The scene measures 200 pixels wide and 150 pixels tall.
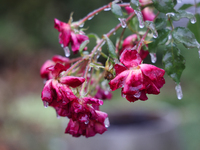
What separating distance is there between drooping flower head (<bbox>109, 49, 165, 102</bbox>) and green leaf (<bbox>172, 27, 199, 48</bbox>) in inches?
3.7

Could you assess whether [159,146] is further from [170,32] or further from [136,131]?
[170,32]

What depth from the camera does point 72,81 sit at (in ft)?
1.31

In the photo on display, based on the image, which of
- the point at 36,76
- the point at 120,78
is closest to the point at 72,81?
the point at 120,78

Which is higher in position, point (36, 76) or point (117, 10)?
point (117, 10)

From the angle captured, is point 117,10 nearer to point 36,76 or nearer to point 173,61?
point 173,61

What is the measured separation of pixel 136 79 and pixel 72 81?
106 mm

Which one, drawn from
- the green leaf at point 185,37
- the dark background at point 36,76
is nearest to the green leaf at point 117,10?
the green leaf at point 185,37

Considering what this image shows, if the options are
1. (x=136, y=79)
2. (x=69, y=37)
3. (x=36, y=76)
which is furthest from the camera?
(x=36, y=76)

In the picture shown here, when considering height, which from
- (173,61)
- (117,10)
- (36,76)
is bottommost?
(36,76)

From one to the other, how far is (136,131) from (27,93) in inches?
102

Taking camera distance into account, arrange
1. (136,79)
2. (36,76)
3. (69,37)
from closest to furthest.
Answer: (136,79)
(69,37)
(36,76)

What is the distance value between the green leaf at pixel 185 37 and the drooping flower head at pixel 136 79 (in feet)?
0.31

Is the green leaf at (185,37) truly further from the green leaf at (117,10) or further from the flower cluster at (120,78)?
the green leaf at (117,10)

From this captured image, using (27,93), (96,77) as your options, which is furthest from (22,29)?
(96,77)
